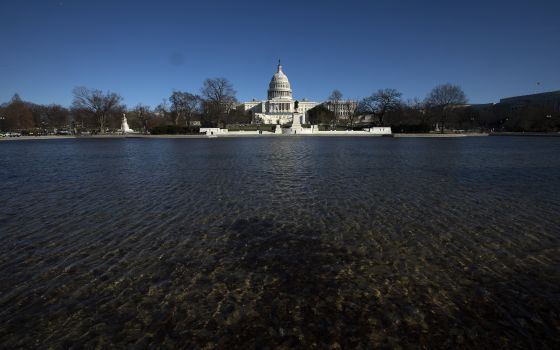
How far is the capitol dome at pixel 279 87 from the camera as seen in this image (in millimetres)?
145413

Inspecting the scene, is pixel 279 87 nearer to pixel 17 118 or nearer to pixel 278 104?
pixel 278 104

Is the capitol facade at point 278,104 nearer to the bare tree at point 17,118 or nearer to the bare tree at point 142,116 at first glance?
the bare tree at point 142,116

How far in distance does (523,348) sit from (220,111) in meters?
87.5

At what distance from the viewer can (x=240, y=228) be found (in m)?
8.41

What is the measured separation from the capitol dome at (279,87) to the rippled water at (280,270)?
13767 cm

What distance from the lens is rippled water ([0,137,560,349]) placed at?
4270 millimetres

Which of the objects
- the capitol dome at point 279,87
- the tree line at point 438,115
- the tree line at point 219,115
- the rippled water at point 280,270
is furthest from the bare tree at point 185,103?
the rippled water at point 280,270

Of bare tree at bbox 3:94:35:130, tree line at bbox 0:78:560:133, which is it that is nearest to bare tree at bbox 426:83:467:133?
tree line at bbox 0:78:560:133

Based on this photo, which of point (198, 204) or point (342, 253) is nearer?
point (342, 253)

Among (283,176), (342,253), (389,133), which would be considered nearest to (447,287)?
(342,253)

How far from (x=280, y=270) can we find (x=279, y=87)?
14517 centimetres

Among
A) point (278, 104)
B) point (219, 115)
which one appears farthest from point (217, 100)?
point (278, 104)

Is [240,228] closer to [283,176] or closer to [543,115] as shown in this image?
[283,176]

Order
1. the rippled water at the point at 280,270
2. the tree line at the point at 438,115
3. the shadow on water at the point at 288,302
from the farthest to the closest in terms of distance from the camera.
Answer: the tree line at the point at 438,115 < the rippled water at the point at 280,270 < the shadow on water at the point at 288,302
